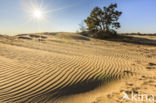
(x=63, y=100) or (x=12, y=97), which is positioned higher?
(x=12, y=97)

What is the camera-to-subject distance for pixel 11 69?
A: 10.4ft

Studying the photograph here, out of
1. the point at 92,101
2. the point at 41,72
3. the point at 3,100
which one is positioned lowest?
the point at 92,101

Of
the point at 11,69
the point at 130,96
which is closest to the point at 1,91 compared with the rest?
the point at 11,69

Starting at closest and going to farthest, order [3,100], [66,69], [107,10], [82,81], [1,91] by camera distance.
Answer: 1. [3,100]
2. [1,91]
3. [82,81]
4. [66,69]
5. [107,10]

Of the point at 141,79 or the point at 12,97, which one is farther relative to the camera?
the point at 141,79

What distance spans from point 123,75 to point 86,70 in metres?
1.51

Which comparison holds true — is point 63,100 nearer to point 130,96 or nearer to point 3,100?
point 3,100

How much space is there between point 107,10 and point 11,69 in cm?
2109

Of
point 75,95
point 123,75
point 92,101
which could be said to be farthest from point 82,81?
point 123,75

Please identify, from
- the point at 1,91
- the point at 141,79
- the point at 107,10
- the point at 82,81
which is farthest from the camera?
the point at 107,10

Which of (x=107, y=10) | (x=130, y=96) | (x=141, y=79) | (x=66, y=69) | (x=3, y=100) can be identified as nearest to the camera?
(x=3, y=100)

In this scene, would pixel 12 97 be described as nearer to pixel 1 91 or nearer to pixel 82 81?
pixel 1 91

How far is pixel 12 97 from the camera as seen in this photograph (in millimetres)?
2131

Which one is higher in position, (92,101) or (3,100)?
(3,100)
